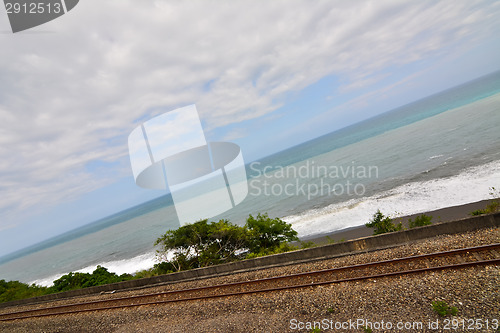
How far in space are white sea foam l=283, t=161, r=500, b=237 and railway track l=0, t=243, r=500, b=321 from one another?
10.8m

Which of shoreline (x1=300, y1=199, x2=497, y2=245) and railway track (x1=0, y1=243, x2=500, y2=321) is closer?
railway track (x1=0, y1=243, x2=500, y2=321)

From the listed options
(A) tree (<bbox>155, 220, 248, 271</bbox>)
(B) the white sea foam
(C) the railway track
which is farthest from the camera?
(B) the white sea foam

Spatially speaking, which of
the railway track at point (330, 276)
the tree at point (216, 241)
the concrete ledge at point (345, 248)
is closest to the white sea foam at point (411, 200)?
the tree at point (216, 241)

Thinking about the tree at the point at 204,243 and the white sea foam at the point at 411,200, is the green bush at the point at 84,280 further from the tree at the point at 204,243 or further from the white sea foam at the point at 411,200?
the white sea foam at the point at 411,200

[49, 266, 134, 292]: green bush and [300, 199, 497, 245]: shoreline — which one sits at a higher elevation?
[49, 266, 134, 292]: green bush

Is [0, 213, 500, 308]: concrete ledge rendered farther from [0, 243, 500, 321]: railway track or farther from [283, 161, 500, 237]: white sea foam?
[283, 161, 500, 237]: white sea foam

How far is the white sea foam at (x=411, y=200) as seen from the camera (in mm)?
17828

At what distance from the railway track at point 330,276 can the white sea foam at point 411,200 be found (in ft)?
35.4

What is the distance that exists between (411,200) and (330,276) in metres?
17.4

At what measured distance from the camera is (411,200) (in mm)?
20250

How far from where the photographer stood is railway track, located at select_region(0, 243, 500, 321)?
237 inches

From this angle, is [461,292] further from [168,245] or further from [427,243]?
[168,245]

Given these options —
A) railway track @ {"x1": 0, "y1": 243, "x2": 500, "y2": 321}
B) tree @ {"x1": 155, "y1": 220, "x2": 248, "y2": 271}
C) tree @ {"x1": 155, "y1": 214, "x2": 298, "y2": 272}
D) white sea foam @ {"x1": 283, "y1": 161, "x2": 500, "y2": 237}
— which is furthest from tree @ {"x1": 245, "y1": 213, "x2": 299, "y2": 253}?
railway track @ {"x1": 0, "y1": 243, "x2": 500, "y2": 321}

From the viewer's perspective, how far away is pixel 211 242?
1595 centimetres
